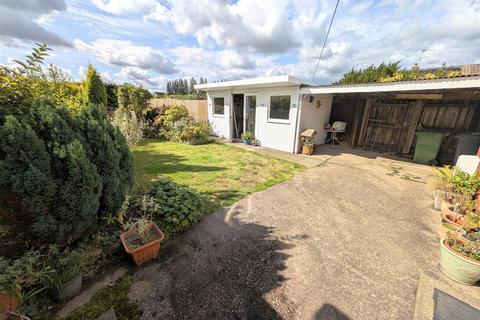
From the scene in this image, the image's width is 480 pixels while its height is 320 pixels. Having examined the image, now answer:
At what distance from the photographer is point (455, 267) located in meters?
2.05

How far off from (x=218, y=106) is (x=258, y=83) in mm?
3337

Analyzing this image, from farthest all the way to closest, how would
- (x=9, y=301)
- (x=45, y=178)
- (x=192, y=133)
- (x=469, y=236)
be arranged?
(x=192, y=133)
(x=469, y=236)
(x=45, y=178)
(x=9, y=301)

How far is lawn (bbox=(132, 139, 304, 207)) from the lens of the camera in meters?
4.16

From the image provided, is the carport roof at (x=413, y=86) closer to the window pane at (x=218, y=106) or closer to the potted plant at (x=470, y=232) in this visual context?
the potted plant at (x=470, y=232)

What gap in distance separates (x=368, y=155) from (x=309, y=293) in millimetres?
7084

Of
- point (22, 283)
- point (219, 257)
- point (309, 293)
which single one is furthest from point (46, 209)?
point (309, 293)

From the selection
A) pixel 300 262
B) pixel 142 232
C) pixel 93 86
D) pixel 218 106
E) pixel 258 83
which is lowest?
pixel 300 262

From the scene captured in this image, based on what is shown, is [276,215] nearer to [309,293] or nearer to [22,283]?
[309,293]

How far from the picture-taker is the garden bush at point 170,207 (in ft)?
8.73

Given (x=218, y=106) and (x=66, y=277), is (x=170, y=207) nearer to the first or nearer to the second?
(x=66, y=277)

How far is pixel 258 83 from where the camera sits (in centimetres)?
708

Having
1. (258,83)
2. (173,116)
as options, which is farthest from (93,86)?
(258,83)

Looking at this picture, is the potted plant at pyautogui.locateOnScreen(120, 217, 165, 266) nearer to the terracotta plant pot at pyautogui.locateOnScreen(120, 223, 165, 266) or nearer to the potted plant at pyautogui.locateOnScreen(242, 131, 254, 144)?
the terracotta plant pot at pyautogui.locateOnScreen(120, 223, 165, 266)

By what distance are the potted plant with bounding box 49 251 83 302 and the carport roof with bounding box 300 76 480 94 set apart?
264 inches
